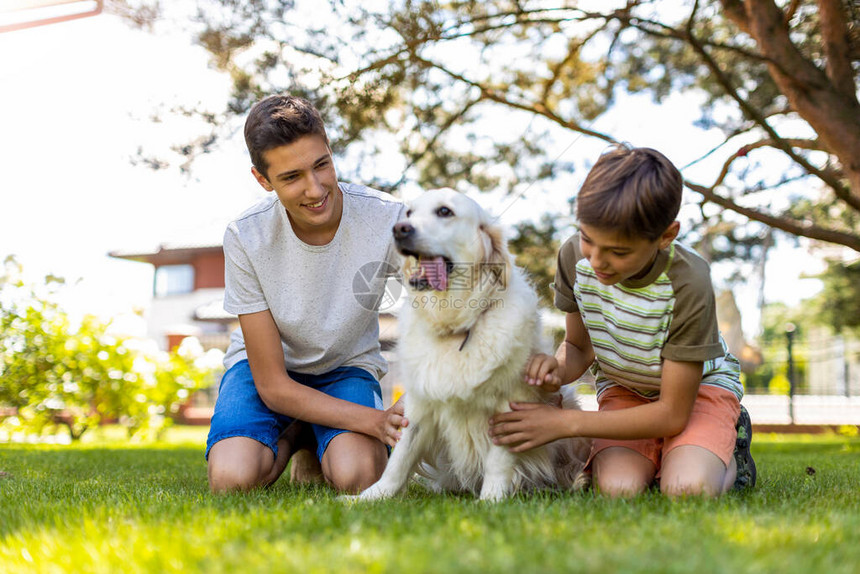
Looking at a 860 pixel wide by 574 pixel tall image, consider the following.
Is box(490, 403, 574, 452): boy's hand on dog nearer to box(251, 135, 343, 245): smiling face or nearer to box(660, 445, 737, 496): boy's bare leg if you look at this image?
box(660, 445, 737, 496): boy's bare leg

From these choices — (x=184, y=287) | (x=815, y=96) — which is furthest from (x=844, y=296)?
(x=184, y=287)

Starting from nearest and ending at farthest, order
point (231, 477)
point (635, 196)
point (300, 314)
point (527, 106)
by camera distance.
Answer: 1. point (635, 196)
2. point (231, 477)
3. point (300, 314)
4. point (527, 106)

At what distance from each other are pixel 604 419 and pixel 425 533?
110 cm

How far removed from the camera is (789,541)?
5.90 feet

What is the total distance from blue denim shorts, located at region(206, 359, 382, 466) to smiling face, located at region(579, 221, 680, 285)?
144 centimetres

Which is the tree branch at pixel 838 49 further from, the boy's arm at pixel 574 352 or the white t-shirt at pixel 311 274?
the white t-shirt at pixel 311 274

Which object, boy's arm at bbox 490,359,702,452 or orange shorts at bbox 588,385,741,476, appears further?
orange shorts at bbox 588,385,741,476

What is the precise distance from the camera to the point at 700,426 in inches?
114

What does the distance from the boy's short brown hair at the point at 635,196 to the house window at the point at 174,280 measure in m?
26.7

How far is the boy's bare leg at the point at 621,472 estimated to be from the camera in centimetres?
278

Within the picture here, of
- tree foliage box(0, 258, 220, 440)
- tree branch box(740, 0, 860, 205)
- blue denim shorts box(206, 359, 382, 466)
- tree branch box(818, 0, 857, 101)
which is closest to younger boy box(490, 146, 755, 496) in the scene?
blue denim shorts box(206, 359, 382, 466)

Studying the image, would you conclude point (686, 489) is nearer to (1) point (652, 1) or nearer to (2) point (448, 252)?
(2) point (448, 252)

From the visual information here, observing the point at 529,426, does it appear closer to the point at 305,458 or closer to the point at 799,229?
the point at 305,458

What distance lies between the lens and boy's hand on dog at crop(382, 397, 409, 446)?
2.96m
